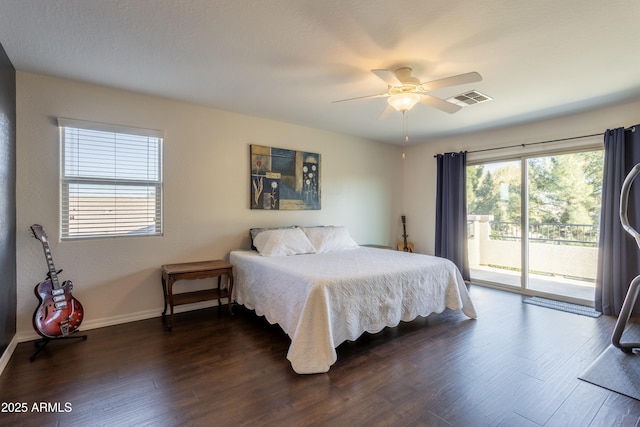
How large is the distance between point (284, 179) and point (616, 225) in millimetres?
4041

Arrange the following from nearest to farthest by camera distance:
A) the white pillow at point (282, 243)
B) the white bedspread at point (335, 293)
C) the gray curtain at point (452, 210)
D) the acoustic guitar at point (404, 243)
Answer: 1. the white bedspread at point (335, 293)
2. the white pillow at point (282, 243)
3. the gray curtain at point (452, 210)
4. the acoustic guitar at point (404, 243)

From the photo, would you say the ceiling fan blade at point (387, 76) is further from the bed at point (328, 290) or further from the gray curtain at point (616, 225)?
the gray curtain at point (616, 225)

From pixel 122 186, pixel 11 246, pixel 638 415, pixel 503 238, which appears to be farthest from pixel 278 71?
pixel 503 238

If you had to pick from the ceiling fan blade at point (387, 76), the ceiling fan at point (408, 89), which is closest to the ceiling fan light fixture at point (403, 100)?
the ceiling fan at point (408, 89)

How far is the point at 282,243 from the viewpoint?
3.61m

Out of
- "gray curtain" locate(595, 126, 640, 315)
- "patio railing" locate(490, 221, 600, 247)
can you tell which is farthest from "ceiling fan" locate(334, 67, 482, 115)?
"patio railing" locate(490, 221, 600, 247)

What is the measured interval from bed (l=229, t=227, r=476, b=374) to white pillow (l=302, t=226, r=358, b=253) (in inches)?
1.6

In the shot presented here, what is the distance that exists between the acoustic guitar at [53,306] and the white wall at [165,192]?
28cm

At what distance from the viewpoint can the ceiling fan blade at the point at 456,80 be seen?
209cm

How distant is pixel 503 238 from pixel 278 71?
4173 millimetres

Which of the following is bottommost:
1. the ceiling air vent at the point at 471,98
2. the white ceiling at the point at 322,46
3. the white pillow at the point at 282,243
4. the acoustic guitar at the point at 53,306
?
the acoustic guitar at the point at 53,306

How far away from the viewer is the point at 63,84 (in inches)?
111

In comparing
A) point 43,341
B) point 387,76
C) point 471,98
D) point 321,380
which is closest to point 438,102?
point 387,76

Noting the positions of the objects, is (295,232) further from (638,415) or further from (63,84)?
(638,415)
